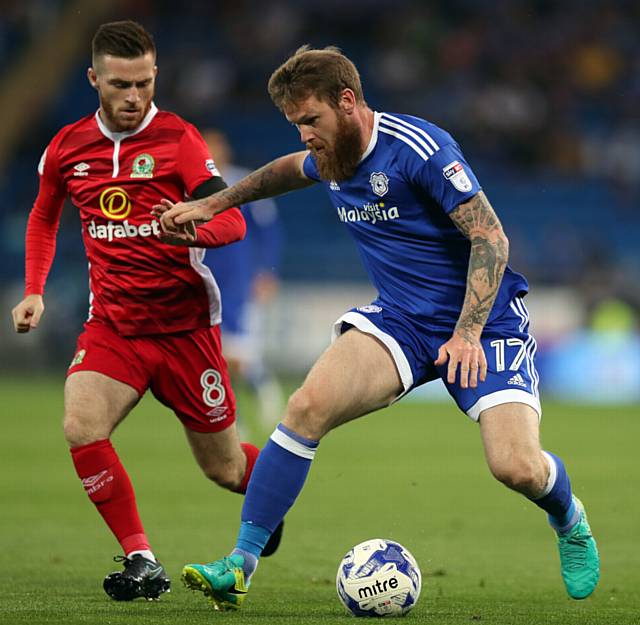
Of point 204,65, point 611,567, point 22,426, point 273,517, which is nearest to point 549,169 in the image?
point 204,65

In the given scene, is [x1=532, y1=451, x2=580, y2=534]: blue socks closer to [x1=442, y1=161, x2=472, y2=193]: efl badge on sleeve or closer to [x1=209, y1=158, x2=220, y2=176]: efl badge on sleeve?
[x1=442, y1=161, x2=472, y2=193]: efl badge on sleeve

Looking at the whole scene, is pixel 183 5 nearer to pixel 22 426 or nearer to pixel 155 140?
pixel 22 426

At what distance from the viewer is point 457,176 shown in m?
5.06

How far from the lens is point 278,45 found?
24250 mm

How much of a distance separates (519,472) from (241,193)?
162 centimetres

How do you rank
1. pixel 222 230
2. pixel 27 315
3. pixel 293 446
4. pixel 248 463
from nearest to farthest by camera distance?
pixel 293 446
pixel 222 230
pixel 27 315
pixel 248 463

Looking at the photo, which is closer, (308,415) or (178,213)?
(308,415)

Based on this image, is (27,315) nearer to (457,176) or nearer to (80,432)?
(80,432)

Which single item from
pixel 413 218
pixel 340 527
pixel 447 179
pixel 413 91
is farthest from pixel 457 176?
pixel 413 91

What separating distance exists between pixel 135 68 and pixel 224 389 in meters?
1.44

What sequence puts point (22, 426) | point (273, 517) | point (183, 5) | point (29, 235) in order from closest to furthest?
point (273, 517) → point (29, 235) → point (22, 426) → point (183, 5)

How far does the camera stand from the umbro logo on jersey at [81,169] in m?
5.84

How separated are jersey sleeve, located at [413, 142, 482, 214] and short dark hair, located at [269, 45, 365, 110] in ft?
1.38

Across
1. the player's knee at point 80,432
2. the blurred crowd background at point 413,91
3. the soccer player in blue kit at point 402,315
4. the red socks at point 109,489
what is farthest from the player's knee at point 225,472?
the blurred crowd background at point 413,91
